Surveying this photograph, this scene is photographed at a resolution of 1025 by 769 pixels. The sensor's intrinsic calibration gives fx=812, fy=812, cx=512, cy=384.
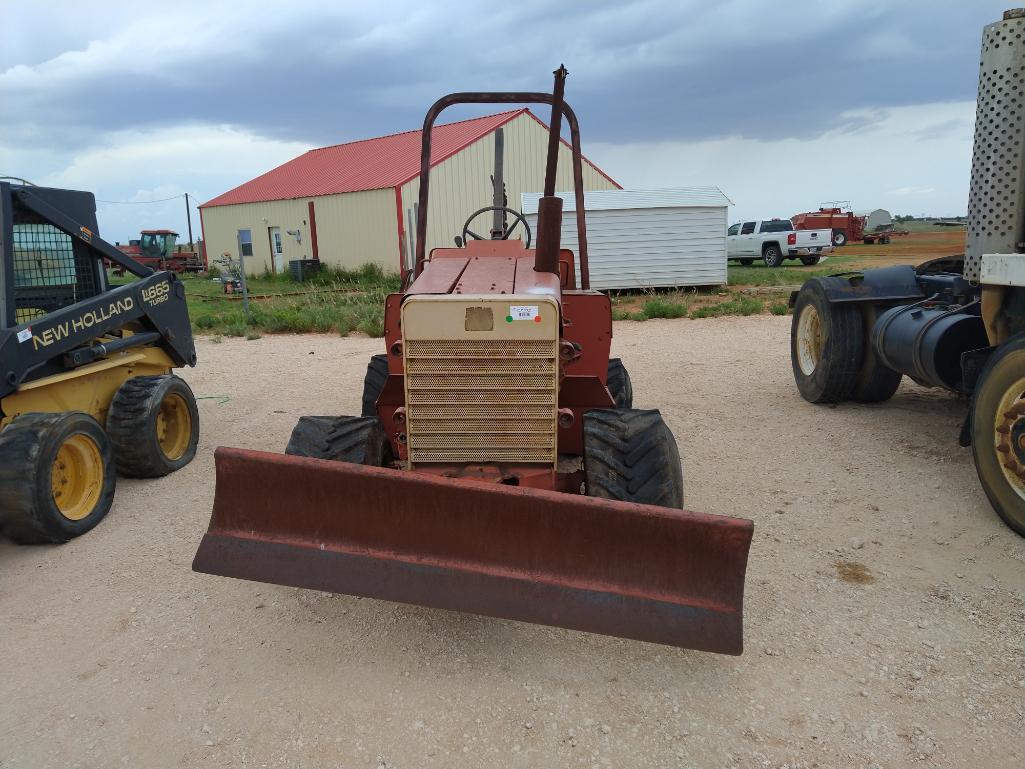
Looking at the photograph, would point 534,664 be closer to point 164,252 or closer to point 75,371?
point 75,371

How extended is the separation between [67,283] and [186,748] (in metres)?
4.32

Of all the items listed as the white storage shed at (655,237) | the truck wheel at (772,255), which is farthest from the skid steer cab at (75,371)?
the truck wheel at (772,255)

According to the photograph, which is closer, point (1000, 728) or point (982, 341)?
point (1000, 728)

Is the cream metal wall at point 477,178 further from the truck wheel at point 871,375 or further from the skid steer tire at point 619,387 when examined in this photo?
the skid steer tire at point 619,387

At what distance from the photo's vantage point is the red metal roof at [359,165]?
25.9 metres

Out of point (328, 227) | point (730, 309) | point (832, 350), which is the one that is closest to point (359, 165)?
point (328, 227)

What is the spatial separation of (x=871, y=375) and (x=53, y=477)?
261 inches

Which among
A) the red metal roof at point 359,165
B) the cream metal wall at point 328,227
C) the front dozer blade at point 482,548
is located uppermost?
the red metal roof at point 359,165

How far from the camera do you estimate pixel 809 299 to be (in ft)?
26.7

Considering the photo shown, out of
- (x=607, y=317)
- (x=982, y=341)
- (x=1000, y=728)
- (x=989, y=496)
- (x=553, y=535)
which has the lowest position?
(x=1000, y=728)

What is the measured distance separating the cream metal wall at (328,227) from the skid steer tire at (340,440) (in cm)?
2131

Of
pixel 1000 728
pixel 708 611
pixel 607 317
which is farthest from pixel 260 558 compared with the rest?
pixel 1000 728

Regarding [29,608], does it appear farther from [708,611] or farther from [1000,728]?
[1000,728]

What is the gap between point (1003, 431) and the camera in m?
4.57
